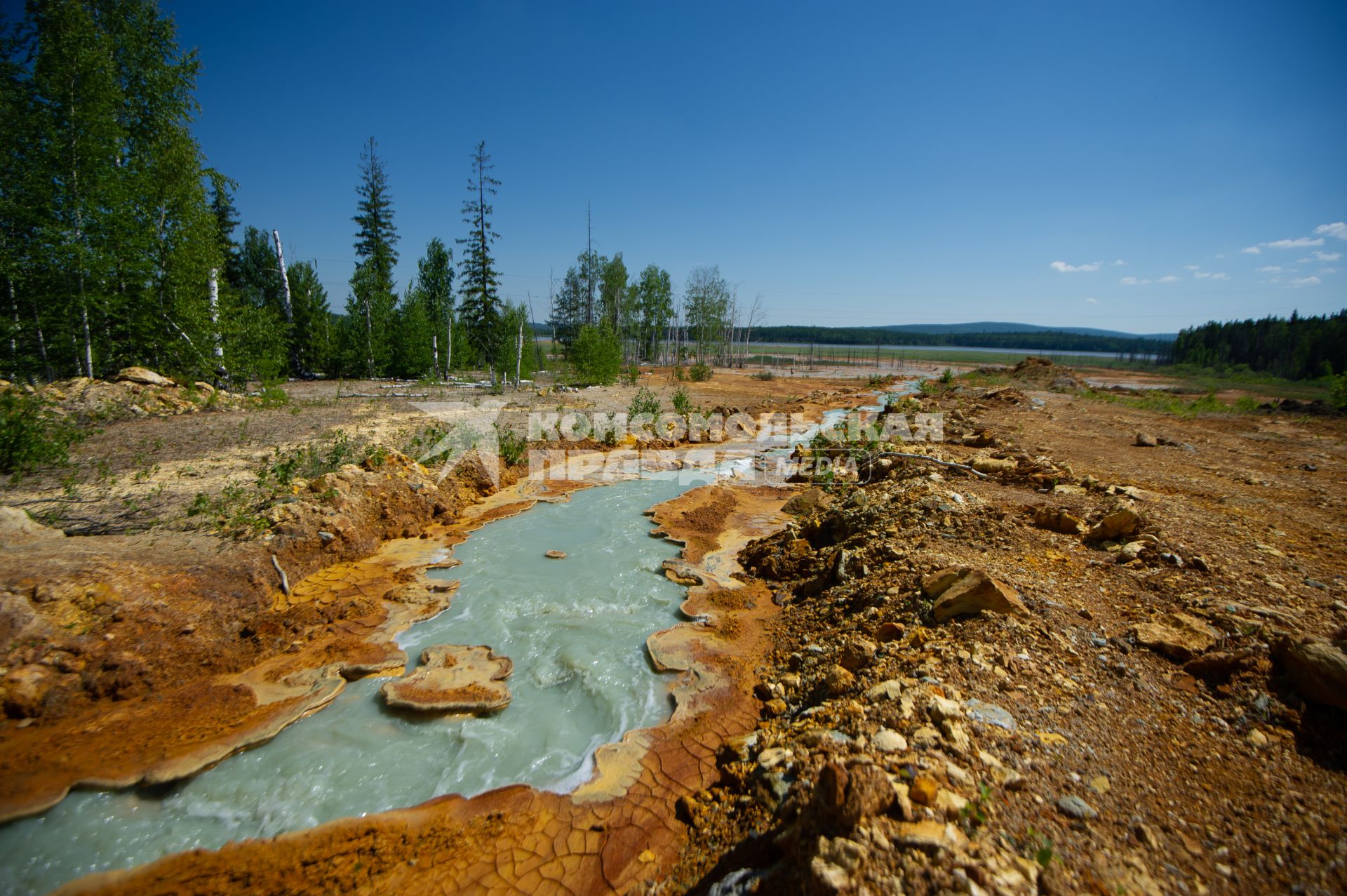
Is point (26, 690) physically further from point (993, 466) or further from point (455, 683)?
point (993, 466)

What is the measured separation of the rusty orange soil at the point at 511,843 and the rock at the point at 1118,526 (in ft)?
14.1

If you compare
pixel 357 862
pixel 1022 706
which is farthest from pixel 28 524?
pixel 1022 706

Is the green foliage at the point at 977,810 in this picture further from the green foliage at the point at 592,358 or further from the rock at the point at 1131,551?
the green foliage at the point at 592,358

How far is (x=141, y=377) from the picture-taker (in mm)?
12609

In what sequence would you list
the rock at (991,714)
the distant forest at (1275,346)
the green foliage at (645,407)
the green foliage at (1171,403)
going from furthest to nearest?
1. the distant forest at (1275,346)
2. the green foliage at (1171,403)
3. the green foliage at (645,407)
4. the rock at (991,714)

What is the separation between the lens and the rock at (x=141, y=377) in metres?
12.4

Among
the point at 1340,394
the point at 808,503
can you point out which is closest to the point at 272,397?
the point at 808,503

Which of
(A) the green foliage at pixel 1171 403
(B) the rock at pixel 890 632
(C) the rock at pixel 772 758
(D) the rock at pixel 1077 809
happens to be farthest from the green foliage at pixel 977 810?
(A) the green foliage at pixel 1171 403

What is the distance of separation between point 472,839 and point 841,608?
3.86m

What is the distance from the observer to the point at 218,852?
3074 mm

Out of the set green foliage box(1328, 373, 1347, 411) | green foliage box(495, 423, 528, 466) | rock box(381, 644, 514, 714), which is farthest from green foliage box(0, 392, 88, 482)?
green foliage box(1328, 373, 1347, 411)

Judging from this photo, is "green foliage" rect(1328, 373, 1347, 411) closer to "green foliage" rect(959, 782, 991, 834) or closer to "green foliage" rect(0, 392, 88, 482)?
"green foliage" rect(959, 782, 991, 834)

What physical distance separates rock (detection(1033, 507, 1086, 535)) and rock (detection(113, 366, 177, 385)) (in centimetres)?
1862

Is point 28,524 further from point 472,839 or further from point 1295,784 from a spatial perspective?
point 1295,784
